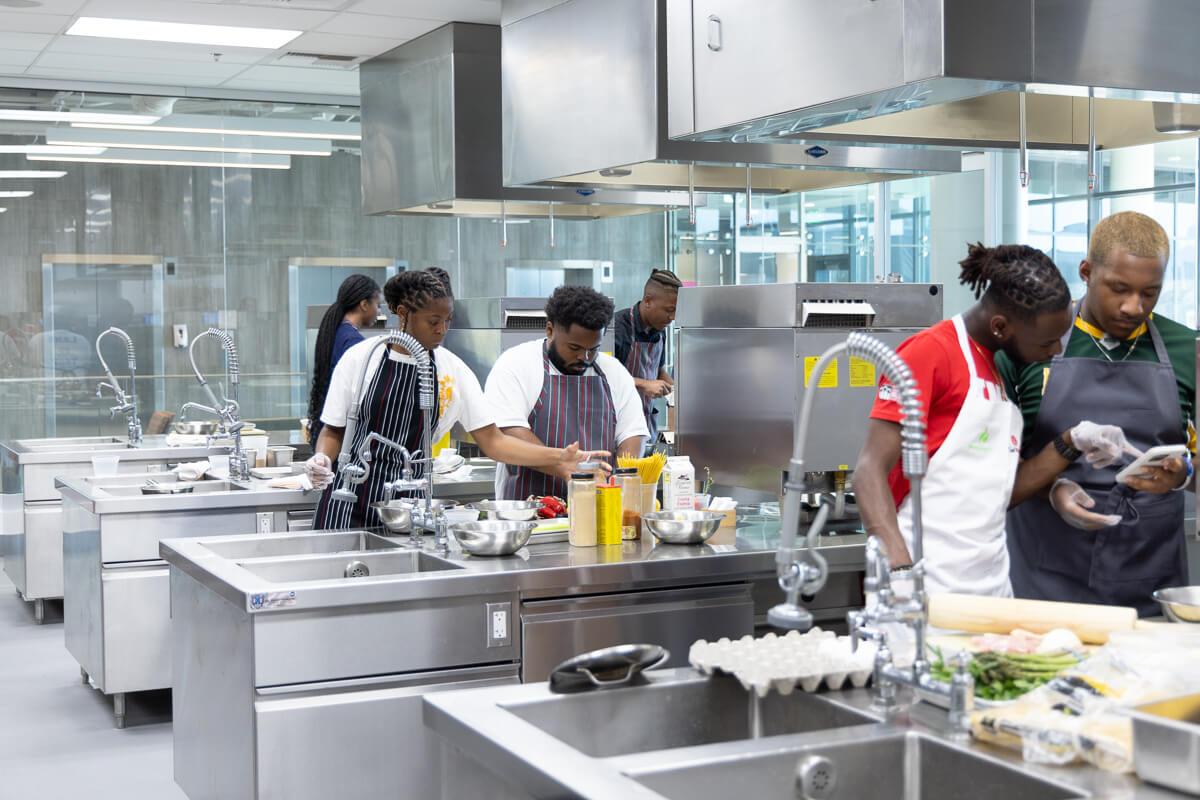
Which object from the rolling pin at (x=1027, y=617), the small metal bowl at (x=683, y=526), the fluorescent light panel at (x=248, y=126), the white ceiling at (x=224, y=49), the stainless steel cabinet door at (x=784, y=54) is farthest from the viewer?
the fluorescent light panel at (x=248, y=126)

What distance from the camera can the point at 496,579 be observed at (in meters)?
3.20

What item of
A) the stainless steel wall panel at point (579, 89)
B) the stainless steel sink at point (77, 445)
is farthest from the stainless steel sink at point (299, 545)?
the stainless steel sink at point (77, 445)

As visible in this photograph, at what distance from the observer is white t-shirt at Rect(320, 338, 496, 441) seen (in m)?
3.98

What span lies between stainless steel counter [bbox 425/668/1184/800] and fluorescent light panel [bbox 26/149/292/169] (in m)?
7.97

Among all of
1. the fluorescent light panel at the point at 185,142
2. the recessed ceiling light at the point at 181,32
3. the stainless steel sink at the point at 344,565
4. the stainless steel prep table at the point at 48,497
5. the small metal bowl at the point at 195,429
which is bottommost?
the stainless steel prep table at the point at 48,497

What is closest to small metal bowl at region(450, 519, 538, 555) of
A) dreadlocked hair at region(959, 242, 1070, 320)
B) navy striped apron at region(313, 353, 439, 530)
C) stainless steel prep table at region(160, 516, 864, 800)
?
stainless steel prep table at region(160, 516, 864, 800)

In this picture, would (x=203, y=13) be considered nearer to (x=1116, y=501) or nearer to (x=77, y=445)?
(x=77, y=445)

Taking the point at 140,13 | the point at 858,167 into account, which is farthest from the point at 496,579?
the point at 140,13

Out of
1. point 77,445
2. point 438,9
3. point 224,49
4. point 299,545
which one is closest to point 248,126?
point 224,49

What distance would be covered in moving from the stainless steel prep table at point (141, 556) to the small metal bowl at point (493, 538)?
1.85m

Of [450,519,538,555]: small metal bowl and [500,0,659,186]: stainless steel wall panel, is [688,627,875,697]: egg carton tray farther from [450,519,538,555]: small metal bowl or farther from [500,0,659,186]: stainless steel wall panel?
[500,0,659,186]: stainless steel wall panel

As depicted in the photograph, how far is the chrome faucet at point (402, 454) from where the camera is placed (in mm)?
3436

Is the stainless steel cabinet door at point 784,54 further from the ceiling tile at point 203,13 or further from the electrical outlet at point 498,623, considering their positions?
the ceiling tile at point 203,13

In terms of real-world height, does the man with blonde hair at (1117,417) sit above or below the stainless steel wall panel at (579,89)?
below
